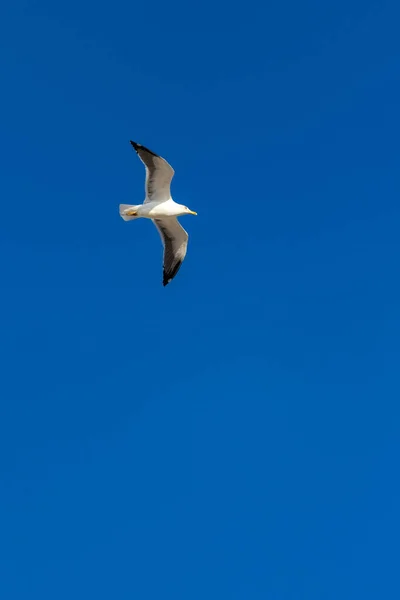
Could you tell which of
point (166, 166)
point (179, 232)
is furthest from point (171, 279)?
point (166, 166)

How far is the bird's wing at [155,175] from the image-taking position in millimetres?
18516

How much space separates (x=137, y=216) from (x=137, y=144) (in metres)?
2.02

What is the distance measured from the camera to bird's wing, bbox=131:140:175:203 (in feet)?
60.7

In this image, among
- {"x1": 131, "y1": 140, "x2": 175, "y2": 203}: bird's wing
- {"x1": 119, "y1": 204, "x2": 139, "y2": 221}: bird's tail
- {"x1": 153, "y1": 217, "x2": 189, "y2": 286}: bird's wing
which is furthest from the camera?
Answer: {"x1": 153, "y1": 217, "x2": 189, "y2": 286}: bird's wing

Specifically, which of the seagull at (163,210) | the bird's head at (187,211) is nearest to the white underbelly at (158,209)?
the seagull at (163,210)

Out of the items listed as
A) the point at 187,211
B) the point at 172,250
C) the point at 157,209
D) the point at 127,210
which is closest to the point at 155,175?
the point at 157,209

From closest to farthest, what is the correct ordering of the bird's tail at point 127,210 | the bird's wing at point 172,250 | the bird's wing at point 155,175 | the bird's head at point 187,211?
1. the bird's wing at point 155,175
2. the bird's tail at point 127,210
3. the bird's head at point 187,211
4. the bird's wing at point 172,250

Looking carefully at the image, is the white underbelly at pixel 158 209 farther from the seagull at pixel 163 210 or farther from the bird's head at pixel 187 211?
the bird's head at pixel 187 211

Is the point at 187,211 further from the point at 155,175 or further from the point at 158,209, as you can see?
the point at 155,175

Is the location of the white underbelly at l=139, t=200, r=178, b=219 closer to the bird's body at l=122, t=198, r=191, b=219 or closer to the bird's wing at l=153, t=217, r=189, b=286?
the bird's body at l=122, t=198, r=191, b=219

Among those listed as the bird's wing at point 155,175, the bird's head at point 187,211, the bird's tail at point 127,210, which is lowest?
the bird's tail at point 127,210

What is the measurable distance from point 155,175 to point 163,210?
967 millimetres

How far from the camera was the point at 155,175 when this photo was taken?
19000mm

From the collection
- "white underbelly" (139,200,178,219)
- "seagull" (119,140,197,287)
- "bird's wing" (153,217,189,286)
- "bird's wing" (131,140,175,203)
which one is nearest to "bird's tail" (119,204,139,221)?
"seagull" (119,140,197,287)
